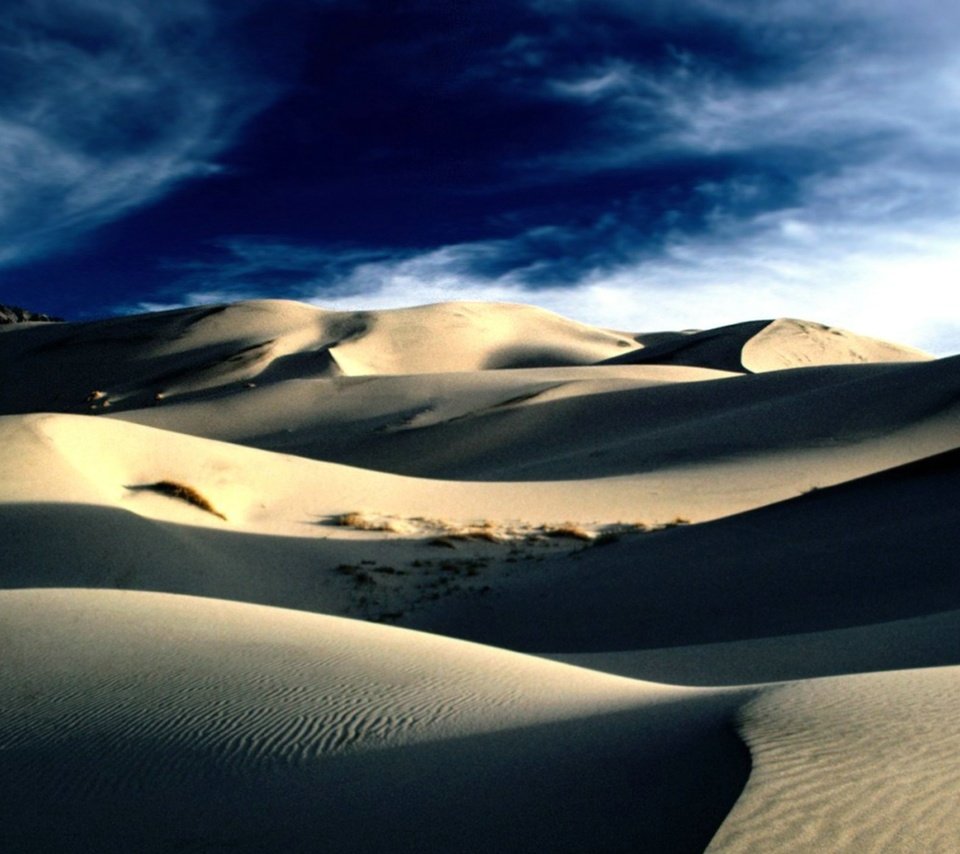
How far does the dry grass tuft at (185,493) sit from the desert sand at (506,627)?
0.18 ft

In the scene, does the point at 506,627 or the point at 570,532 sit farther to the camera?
the point at 570,532

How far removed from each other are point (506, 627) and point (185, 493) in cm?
621

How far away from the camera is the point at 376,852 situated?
8.12ft

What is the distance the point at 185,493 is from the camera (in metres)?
13.9

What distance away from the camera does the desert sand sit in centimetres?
258

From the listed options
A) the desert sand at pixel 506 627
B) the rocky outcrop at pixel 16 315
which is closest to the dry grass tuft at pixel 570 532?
the desert sand at pixel 506 627

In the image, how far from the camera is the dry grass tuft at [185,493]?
13.7 meters

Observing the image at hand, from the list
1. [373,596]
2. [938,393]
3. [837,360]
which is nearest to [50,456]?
[373,596]

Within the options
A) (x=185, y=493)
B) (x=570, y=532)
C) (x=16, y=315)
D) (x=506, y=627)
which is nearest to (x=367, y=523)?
(x=185, y=493)

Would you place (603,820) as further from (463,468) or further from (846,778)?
(463,468)

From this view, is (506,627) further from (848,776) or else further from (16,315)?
(16,315)

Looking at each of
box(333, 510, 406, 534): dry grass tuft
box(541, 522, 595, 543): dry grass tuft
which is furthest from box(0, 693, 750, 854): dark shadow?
box(333, 510, 406, 534): dry grass tuft

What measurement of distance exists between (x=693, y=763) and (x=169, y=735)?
1974mm

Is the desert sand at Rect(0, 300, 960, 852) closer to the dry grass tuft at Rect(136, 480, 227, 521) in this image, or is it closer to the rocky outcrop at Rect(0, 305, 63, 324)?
the dry grass tuft at Rect(136, 480, 227, 521)
